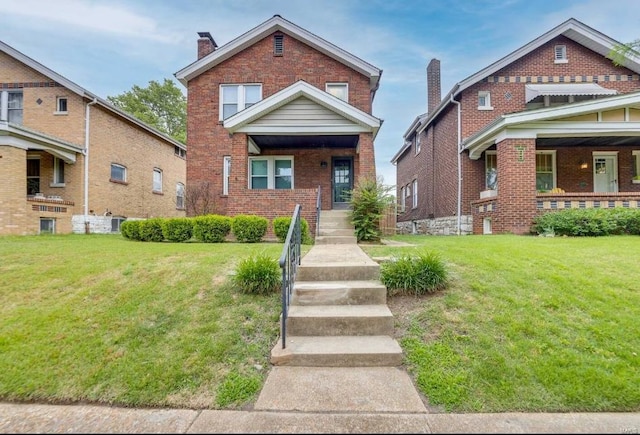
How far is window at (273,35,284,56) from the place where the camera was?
13.1 metres

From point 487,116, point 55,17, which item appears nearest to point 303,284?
point 487,116

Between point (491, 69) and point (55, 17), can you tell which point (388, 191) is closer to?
point (491, 69)

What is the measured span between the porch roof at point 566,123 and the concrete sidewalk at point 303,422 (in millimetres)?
9865

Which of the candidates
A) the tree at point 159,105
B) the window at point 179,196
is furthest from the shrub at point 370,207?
the tree at point 159,105

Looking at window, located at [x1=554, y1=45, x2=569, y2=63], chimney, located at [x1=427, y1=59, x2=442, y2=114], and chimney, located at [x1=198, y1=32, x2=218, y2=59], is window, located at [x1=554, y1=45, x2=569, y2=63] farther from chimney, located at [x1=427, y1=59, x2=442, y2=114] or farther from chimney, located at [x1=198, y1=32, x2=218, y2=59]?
chimney, located at [x1=198, y1=32, x2=218, y2=59]

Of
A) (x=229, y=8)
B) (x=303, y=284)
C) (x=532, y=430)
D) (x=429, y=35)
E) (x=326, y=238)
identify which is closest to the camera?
(x=532, y=430)

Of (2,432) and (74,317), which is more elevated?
(74,317)

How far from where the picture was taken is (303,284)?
439 cm

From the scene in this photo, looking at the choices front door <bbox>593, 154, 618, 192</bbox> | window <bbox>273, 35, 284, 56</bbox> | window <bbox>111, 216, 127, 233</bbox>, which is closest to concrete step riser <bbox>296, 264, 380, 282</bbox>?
window <bbox>273, 35, 284, 56</bbox>

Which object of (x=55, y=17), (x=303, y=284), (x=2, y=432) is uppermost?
(x=55, y=17)

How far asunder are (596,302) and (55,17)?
18.5 m

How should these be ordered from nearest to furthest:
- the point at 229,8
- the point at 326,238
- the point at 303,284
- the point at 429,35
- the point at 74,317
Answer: the point at 74,317 → the point at 303,284 → the point at 326,238 → the point at 229,8 → the point at 429,35

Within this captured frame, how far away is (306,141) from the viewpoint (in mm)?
11812

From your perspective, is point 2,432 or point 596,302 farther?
point 596,302
